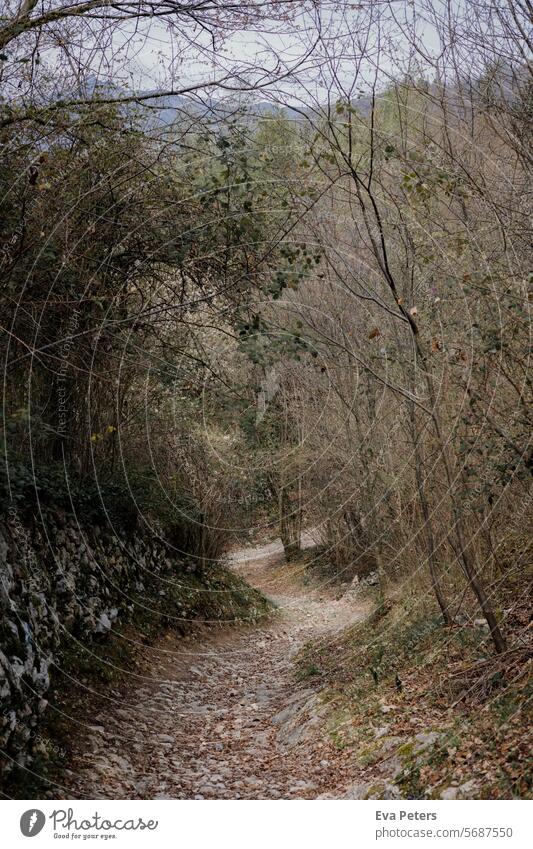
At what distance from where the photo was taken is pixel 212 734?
21.4 ft

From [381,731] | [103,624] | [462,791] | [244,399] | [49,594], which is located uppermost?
[244,399]

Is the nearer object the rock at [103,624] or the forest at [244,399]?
the forest at [244,399]

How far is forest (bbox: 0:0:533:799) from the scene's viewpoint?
545cm

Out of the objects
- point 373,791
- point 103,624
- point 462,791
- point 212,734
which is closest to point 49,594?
point 103,624

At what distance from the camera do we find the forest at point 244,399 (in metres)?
5.45

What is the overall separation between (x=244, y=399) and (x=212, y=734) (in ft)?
13.7

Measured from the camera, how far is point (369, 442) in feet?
33.7

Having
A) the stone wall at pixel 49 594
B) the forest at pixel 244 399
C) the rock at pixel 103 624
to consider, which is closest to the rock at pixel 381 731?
the forest at pixel 244 399

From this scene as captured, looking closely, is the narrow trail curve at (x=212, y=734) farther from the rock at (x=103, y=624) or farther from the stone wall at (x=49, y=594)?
the rock at (x=103, y=624)

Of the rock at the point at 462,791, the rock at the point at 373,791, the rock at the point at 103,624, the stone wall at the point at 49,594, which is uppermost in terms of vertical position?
the stone wall at the point at 49,594

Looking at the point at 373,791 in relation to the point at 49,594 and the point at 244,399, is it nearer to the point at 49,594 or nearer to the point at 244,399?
the point at 49,594

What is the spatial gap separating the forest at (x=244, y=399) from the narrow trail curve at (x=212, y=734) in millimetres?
33

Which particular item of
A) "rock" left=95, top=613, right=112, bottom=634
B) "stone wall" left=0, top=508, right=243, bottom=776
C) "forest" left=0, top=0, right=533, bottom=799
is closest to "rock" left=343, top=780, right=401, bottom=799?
"forest" left=0, top=0, right=533, bottom=799
